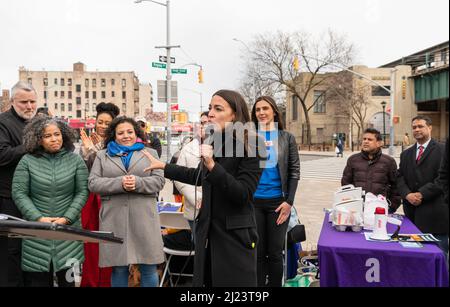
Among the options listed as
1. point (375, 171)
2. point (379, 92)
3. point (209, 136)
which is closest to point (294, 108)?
point (379, 92)

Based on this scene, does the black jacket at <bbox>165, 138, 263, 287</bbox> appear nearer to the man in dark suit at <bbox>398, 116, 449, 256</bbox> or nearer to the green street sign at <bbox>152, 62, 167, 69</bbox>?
the man in dark suit at <bbox>398, 116, 449, 256</bbox>

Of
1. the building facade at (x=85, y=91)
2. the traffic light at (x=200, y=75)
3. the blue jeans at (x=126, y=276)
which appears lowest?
the blue jeans at (x=126, y=276)

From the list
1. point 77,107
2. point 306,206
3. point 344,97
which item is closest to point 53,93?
point 77,107

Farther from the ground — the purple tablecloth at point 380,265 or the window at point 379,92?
the window at point 379,92

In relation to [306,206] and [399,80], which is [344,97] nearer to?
[399,80]

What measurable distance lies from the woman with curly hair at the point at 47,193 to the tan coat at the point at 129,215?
0.22 m

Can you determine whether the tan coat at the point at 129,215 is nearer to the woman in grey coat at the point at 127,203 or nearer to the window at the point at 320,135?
the woman in grey coat at the point at 127,203

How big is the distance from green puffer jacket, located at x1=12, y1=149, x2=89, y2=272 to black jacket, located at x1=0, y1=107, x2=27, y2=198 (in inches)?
9.2

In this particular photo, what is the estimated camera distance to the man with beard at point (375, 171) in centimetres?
468

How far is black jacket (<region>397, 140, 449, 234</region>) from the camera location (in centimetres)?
432

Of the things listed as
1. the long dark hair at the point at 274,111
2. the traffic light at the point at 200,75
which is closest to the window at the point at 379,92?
the traffic light at the point at 200,75

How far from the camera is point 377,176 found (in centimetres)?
468

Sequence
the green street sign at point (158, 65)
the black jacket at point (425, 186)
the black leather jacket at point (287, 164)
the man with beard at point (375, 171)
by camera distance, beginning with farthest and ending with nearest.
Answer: the green street sign at point (158, 65) < the man with beard at point (375, 171) < the black jacket at point (425, 186) < the black leather jacket at point (287, 164)

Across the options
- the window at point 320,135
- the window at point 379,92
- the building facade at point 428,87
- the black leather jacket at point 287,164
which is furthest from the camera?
the window at point 320,135
